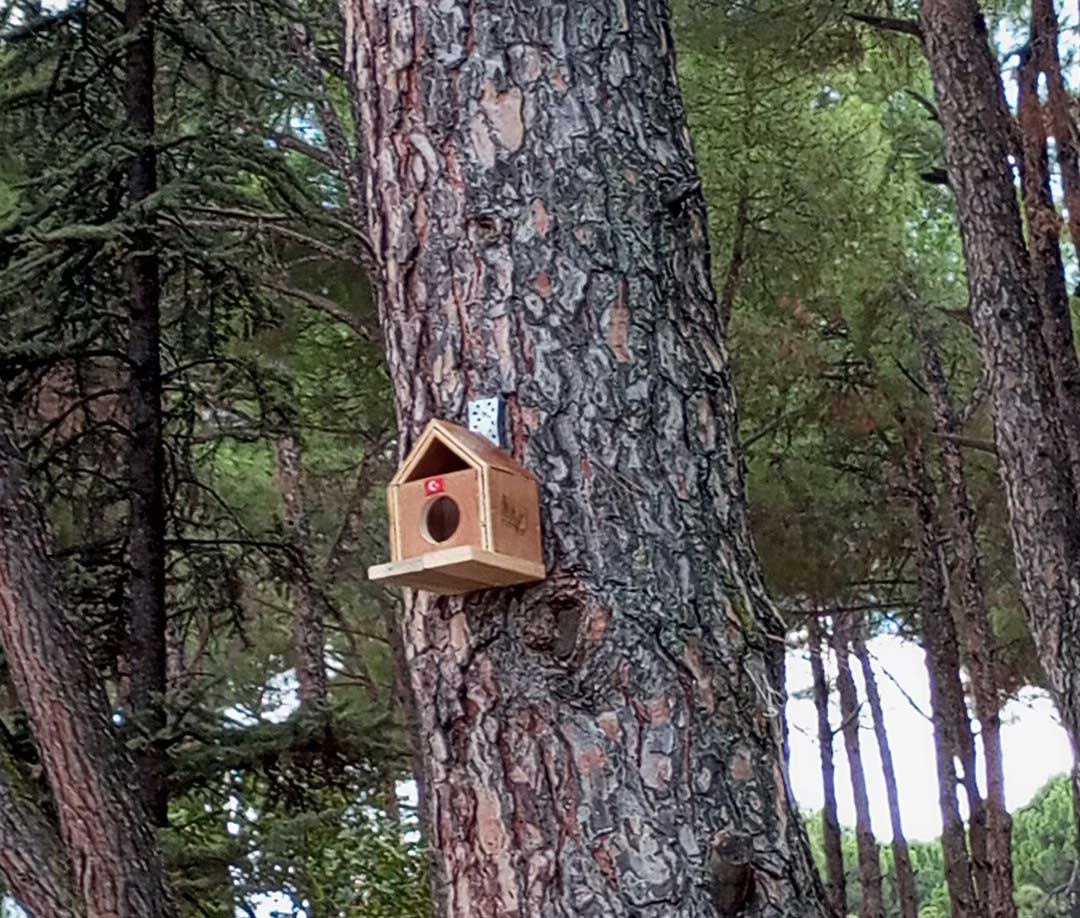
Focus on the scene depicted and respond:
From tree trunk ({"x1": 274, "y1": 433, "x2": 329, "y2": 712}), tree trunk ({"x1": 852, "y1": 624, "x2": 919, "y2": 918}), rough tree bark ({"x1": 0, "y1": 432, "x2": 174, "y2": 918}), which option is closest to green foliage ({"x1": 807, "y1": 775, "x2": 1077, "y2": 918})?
tree trunk ({"x1": 852, "y1": 624, "x2": 919, "y2": 918})

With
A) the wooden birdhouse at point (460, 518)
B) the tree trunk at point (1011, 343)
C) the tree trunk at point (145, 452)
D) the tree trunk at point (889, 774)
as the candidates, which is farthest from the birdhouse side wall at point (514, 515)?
the tree trunk at point (889, 774)

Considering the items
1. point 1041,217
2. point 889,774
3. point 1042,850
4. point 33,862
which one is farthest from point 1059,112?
point 1042,850

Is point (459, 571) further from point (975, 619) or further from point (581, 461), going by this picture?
point (975, 619)

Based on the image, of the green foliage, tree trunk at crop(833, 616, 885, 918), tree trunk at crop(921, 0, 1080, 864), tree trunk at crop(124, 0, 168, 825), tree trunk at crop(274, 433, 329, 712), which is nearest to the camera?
tree trunk at crop(124, 0, 168, 825)

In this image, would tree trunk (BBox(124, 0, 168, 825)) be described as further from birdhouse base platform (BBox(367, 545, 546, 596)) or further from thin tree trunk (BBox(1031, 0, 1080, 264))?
thin tree trunk (BBox(1031, 0, 1080, 264))

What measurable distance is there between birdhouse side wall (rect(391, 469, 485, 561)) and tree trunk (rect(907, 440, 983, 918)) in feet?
23.2

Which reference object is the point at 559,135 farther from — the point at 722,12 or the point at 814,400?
the point at 814,400

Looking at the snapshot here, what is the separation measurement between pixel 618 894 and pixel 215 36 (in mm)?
4454

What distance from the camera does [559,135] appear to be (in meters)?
2.03

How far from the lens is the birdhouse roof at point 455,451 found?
6.08ft

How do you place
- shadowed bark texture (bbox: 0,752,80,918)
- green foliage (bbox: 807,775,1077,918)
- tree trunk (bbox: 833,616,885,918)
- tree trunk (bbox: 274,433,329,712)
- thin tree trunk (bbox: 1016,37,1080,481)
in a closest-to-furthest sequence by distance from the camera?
1. shadowed bark texture (bbox: 0,752,80,918)
2. thin tree trunk (bbox: 1016,37,1080,481)
3. tree trunk (bbox: 274,433,329,712)
4. tree trunk (bbox: 833,616,885,918)
5. green foliage (bbox: 807,775,1077,918)

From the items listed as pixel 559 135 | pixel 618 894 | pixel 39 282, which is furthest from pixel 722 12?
pixel 618 894

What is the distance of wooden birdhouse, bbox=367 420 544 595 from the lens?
180cm

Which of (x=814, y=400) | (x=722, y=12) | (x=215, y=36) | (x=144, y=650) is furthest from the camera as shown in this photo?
(x=814, y=400)
